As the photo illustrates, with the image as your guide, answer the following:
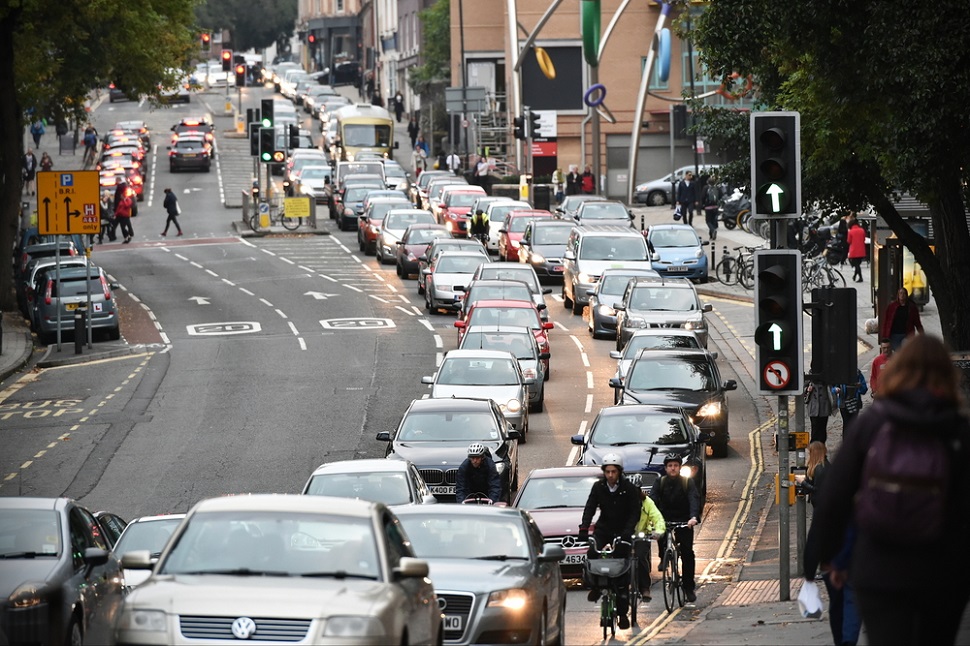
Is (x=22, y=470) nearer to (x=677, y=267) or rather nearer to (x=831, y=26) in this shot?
(x=831, y=26)

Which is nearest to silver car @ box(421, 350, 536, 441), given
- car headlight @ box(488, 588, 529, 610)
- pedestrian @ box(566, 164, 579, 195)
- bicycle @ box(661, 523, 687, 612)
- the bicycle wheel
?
bicycle @ box(661, 523, 687, 612)

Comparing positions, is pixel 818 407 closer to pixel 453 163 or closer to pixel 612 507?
pixel 612 507

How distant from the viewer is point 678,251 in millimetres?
46000

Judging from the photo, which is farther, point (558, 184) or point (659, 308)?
point (558, 184)

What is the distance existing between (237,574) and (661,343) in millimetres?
21001

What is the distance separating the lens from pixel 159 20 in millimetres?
45656

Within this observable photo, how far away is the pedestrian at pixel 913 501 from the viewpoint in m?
6.50

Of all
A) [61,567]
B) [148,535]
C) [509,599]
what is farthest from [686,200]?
[61,567]

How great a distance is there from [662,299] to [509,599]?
23.7 m

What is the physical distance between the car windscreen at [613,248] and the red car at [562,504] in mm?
21139

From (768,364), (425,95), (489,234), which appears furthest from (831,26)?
(425,95)

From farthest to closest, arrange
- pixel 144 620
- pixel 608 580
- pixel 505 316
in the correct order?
pixel 505 316
pixel 608 580
pixel 144 620

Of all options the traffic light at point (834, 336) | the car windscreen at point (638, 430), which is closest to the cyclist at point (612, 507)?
the traffic light at point (834, 336)

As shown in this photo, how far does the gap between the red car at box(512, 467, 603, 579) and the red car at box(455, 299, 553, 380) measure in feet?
45.3
